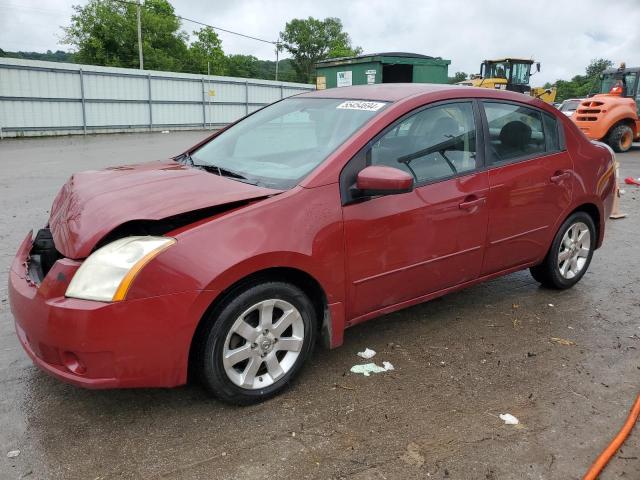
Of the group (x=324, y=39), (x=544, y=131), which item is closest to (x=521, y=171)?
(x=544, y=131)

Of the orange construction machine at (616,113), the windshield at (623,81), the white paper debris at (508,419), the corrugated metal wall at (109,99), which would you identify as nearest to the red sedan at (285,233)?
the white paper debris at (508,419)

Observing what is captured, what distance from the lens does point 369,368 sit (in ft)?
10.7

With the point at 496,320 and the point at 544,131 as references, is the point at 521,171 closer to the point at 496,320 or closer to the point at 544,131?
the point at 544,131

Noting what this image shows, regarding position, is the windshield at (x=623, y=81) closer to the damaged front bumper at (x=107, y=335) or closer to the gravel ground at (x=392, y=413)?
the gravel ground at (x=392, y=413)

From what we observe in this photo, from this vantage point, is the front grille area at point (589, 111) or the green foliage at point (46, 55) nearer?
the front grille area at point (589, 111)

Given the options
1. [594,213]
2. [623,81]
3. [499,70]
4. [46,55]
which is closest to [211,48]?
[46,55]

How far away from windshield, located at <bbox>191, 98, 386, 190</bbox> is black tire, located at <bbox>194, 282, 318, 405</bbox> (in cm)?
59

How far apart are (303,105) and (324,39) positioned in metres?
88.2

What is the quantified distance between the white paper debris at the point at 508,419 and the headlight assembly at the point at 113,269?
1.86m

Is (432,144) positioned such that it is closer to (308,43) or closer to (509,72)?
(509,72)

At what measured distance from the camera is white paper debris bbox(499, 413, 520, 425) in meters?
2.73

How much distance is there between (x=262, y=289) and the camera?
8.82 ft

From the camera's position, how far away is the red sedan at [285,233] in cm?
244

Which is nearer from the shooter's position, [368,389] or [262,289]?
[262,289]
